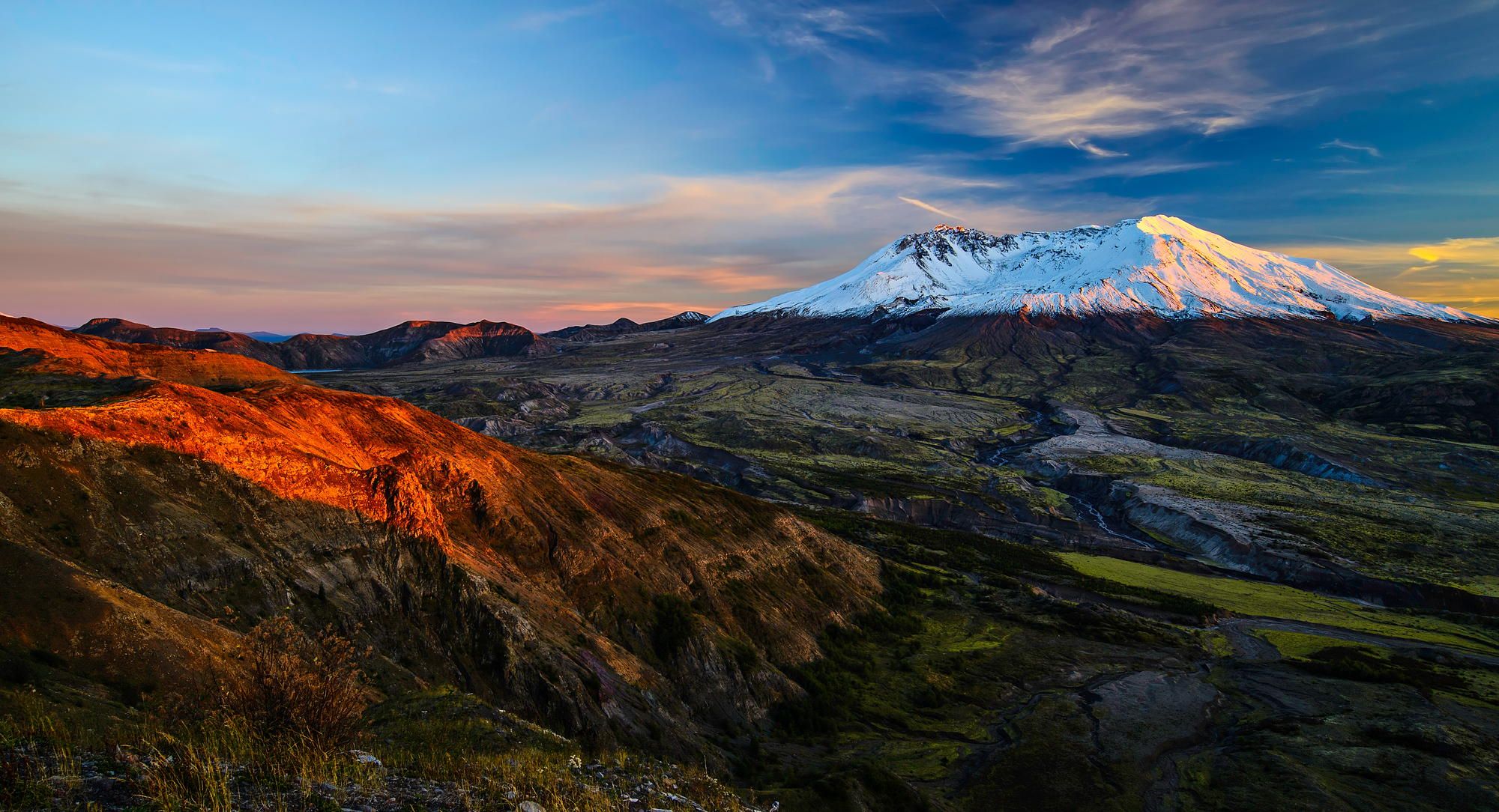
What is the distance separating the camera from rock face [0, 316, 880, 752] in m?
20.1

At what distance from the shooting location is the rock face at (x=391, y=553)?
20.1 metres

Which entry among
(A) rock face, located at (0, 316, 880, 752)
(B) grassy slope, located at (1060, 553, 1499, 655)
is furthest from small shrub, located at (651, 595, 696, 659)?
(B) grassy slope, located at (1060, 553, 1499, 655)

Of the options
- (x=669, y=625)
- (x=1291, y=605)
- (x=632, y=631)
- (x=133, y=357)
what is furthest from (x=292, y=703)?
(x=1291, y=605)

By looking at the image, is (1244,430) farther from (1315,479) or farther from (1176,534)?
(1176,534)

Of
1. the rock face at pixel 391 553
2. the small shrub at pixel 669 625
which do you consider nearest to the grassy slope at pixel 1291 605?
the rock face at pixel 391 553

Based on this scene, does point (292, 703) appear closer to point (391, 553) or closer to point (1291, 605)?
point (391, 553)

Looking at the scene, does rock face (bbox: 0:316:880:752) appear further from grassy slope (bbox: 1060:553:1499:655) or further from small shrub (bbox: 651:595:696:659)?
grassy slope (bbox: 1060:553:1499:655)

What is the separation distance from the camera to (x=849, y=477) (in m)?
135

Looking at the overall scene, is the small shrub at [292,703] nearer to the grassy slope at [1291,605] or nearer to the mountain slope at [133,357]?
the mountain slope at [133,357]

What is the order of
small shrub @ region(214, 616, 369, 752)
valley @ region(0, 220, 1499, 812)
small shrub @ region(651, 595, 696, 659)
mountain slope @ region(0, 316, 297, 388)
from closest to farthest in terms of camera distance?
small shrub @ region(214, 616, 369, 752) < valley @ region(0, 220, 1499, 812) < small shrub @ region(651, 595, 696, 659) < mountain slope @ region(0, 316, 297, 388)

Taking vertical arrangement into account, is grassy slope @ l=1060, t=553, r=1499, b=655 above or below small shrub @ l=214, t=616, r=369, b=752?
below

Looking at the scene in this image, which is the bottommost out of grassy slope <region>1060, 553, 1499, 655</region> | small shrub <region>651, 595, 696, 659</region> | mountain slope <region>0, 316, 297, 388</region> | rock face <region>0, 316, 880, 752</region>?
grassy slope <region>1060, 553, 1499, 655</region>

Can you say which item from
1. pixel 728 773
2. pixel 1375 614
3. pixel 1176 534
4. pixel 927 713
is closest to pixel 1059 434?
→ pixel 1176 534

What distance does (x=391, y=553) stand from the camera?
1187 inches
